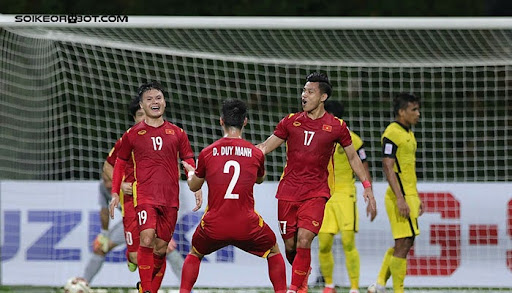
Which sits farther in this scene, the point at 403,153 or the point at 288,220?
the point at 403,153

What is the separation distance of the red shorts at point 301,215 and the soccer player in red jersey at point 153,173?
835 mm

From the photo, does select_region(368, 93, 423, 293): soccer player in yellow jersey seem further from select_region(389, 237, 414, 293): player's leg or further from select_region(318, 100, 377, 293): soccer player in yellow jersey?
select_region(318, 100, 377, 293): soccer player in yellow jersey

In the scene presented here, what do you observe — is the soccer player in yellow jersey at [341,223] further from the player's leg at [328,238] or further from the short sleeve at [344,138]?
the short sleeve at [344,138]

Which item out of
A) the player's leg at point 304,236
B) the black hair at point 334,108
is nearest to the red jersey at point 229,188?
the player's leg at point 304,236

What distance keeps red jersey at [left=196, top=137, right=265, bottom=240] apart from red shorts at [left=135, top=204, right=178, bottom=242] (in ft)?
2.71

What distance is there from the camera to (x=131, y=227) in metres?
11.9

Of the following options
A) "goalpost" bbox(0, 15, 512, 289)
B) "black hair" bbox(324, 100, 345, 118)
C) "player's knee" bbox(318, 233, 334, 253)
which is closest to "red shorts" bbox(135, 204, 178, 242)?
"player's knee" bbox(318, 233, 334, 253)

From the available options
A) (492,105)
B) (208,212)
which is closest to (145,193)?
(208,212)

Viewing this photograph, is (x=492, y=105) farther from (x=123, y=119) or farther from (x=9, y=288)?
(x=9, y=288)

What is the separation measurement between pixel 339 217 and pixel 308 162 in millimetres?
2320

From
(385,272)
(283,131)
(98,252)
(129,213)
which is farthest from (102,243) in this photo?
(283,131)

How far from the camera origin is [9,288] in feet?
49.2

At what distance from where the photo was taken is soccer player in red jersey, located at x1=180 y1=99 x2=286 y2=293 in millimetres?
10336

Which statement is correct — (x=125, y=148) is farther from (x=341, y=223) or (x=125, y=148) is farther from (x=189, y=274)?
(x=341, y=223)
